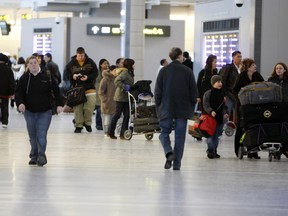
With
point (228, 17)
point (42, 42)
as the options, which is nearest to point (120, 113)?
point (228, 17)

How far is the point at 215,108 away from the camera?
53.1ft

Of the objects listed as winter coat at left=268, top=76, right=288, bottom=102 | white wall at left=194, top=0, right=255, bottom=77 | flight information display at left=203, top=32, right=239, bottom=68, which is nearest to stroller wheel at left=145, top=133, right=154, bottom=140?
winter coat at left=268, top=76, right=288, bottom=102

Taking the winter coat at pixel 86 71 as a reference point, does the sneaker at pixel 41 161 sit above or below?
below

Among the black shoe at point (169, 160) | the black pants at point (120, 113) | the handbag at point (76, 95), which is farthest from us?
the handbag at point (76, 95)

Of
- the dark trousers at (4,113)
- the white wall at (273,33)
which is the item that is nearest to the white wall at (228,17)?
the white wall at (273,33)

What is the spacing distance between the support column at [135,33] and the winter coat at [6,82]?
20.4 ft

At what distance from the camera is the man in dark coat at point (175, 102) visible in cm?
1378

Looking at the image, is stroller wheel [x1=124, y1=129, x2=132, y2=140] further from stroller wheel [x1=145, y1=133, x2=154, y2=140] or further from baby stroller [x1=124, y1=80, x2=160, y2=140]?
stroller wheel [x1=145, y1=133, x2=154, y2=140]

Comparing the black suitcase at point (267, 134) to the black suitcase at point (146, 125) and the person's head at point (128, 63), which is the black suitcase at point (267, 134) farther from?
the person's head at point (128, 63)

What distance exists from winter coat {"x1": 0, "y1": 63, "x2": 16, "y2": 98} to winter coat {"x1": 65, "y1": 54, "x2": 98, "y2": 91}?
5.66 ft

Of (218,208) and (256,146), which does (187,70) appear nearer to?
(256,146)

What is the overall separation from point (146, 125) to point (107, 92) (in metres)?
1.82

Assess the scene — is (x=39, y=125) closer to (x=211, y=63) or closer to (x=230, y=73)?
(x=211, y=63)

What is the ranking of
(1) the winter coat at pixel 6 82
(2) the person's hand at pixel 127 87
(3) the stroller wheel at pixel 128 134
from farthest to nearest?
(1) the winter coat at pixel 6 82, (3) the stroller wheel at pixel 128 134, (2) the person's hand at pixel 127 87
